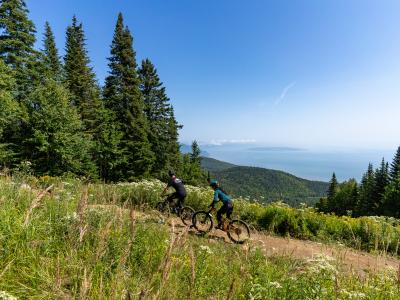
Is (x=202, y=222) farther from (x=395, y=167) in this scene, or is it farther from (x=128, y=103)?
(x=395, y=167)

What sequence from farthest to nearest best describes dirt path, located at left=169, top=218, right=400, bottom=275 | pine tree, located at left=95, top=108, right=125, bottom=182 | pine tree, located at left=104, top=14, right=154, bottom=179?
1. pine tree, located at left=104, top=14, right=154, bottom=179
2. pine tree, located at left=95, top=108, right=125, bottom=182
3. dirt path, located at left=169, top=218, right=400, bottom=275

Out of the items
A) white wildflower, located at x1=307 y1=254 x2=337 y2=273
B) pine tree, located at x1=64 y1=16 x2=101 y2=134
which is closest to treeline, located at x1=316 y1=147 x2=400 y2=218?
pine tree, located at x1=64 y1=16 x2=101 y2=134

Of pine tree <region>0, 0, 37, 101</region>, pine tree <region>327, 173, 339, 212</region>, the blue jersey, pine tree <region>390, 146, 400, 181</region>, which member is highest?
pine tree <region>0, 0, 37, 101</region>

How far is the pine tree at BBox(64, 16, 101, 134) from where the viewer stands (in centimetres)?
3634

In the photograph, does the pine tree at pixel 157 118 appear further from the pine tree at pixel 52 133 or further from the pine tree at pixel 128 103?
the pine tree at pixel 52 133

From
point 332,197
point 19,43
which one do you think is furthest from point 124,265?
point 332,197

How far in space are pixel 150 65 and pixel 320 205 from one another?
80.3 metres

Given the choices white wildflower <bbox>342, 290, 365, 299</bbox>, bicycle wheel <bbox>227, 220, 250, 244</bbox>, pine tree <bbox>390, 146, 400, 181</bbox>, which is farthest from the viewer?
pine tree <bbox>390, 146, 400, 181</bbox>

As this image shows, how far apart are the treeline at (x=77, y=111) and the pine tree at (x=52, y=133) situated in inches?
3.0

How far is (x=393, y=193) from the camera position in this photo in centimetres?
5581

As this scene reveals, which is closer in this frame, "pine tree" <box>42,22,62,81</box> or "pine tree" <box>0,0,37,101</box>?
"pine tree" <box>0,0,37,101</box>

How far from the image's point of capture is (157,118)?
38156 mm

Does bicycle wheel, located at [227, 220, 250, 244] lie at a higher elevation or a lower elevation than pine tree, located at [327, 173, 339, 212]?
higher

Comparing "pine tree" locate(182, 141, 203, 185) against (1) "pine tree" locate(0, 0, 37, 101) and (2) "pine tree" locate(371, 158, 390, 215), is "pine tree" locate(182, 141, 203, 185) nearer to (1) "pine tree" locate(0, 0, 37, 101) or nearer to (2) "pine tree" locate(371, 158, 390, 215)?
(1) "pine tree" locate(0, 0, 37, 101)
